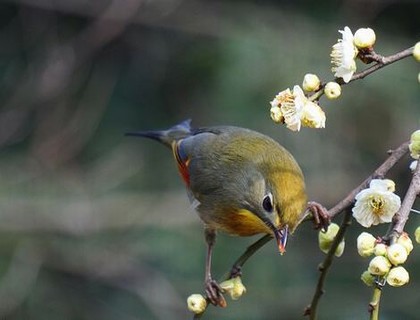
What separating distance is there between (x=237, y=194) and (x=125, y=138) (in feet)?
16.0

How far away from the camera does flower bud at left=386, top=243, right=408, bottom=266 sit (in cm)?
200

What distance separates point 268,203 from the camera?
11.3ft

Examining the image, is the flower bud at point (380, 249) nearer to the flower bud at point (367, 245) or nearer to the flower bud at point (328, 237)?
the flower bud at point (367, 245)

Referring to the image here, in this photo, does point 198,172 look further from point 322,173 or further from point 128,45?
point 128,45

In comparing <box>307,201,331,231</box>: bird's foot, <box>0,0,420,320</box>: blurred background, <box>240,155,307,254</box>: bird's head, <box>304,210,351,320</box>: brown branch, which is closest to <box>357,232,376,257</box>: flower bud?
<box>304,210,351,320</box>: brown branch

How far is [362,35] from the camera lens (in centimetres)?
231

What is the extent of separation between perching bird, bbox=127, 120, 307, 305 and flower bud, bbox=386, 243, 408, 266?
1081 millimetres

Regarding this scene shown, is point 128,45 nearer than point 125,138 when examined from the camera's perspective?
No

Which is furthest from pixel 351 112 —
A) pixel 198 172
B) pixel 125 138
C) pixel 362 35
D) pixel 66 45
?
pixel 362 35

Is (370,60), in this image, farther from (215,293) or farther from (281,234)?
(215,293)

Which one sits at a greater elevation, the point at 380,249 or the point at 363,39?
the point at 363,39

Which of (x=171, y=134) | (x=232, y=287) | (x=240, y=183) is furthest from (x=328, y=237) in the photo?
(x=171, y=134)

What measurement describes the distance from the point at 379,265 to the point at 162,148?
21.5 feet

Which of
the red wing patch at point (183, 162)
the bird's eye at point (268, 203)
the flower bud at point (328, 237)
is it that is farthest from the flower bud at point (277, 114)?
the red wing patch at point (183, 162)
